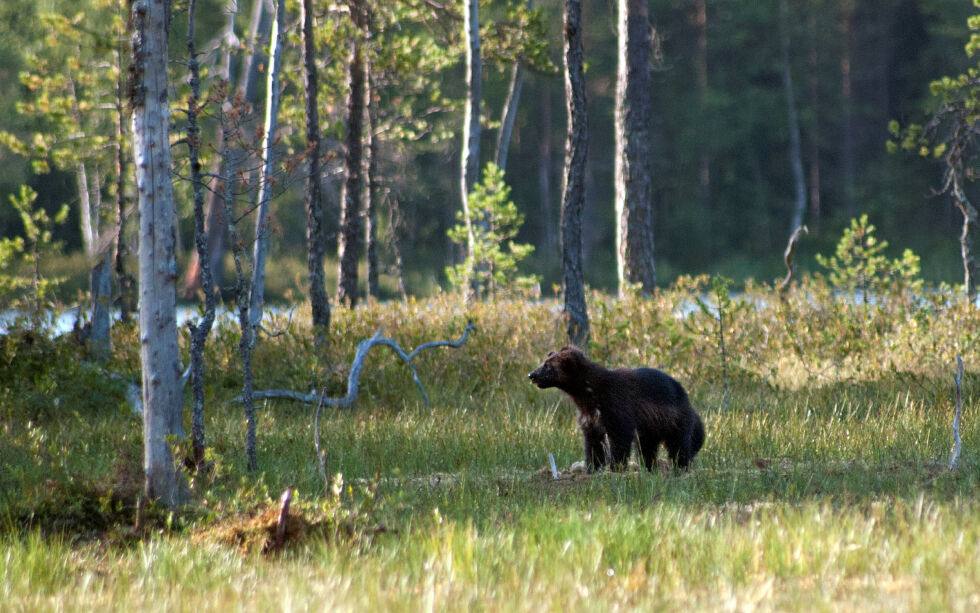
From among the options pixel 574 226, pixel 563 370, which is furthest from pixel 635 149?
pixel 563 370

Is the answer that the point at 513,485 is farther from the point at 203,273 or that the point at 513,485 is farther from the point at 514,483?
the point at 203,273

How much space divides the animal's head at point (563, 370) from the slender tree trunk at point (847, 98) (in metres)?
41.3

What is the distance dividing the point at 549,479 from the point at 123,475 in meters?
3.26

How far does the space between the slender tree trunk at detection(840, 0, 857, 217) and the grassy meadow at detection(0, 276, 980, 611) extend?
114 ft

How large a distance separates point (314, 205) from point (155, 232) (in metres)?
7.73

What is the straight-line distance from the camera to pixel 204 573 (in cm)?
486

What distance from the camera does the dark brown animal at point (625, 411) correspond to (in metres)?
7.51

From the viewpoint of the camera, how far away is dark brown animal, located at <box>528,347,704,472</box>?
751 centimetres

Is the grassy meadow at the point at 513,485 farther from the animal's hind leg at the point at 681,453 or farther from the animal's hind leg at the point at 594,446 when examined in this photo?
the animal's hind leg at the point at 594,446

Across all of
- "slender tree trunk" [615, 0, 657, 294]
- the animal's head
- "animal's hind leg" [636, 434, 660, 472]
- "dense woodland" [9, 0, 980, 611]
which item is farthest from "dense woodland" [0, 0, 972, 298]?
"animal's hind leg" [636, 434, 660, 472]

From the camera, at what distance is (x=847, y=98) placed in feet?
147

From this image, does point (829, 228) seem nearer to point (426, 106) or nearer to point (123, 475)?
point (426, 106)

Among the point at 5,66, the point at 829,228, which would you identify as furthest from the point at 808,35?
the point at 5,66

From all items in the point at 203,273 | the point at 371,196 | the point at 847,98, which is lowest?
the point at 203,273
